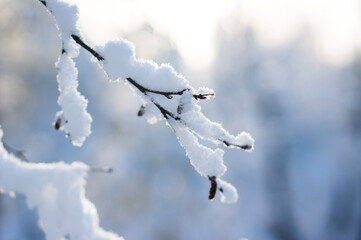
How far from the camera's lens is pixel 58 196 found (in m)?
0.98

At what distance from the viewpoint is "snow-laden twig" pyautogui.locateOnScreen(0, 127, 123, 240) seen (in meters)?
0.95

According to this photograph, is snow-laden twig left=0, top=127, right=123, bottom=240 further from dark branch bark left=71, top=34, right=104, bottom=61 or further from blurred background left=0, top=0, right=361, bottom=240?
blurred background left=0, top=0, right=361, bottom=240

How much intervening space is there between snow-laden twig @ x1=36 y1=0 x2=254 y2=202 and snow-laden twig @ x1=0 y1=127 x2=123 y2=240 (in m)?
0.18

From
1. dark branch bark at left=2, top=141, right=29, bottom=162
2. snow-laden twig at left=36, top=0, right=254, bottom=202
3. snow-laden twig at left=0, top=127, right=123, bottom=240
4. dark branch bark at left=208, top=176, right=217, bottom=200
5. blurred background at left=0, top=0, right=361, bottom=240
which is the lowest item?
snow-laden twig at left=0, top=127, right=123, bottom=240

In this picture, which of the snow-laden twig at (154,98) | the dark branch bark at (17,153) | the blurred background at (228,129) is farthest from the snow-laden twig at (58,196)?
the blurred background at (228,129)

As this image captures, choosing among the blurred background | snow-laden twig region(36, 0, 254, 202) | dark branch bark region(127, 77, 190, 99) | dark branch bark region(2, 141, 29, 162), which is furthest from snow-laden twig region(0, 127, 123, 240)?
the blurred background

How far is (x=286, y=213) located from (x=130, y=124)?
8.31 meters

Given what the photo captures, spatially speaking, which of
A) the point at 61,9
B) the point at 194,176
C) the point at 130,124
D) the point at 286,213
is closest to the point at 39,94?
the point at 130,124

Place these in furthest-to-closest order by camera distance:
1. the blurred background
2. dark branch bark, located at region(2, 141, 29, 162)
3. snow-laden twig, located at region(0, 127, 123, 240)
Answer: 1. the blurred background
2. dark branch bark, located at region(2, 141, 29, 162)
3. snow-laden twig, located at region(0, 127, 123, 240)

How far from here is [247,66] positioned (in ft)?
51.6

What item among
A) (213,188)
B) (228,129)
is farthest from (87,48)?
(228,129)

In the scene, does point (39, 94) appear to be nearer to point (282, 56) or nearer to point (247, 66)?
point (247, 66)

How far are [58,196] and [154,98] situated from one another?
47 cm

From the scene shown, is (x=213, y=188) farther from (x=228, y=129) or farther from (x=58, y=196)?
(x=228, y=129)
